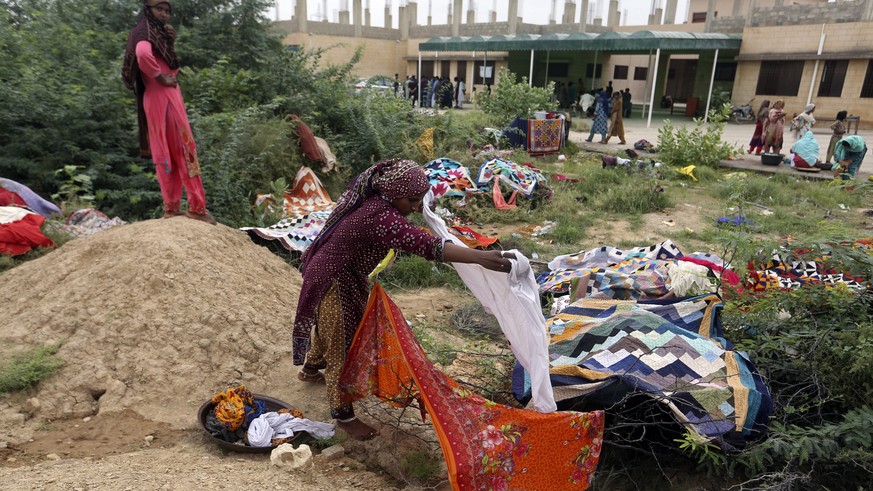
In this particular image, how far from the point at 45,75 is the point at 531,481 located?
6.51 m

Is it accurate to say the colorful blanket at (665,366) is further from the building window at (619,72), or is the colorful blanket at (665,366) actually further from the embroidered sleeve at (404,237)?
the building window at (619,72)

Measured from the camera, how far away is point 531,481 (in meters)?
2.28

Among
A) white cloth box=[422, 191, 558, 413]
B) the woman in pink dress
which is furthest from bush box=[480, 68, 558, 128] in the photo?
white cloth box=[422, 191, 558, 413]

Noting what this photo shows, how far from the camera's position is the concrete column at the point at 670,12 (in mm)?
28531

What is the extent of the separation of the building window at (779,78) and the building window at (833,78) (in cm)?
66

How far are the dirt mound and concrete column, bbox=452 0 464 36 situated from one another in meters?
28.5

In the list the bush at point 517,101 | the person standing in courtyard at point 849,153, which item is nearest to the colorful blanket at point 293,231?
the bush at point 517,101

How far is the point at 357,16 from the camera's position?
3045cm

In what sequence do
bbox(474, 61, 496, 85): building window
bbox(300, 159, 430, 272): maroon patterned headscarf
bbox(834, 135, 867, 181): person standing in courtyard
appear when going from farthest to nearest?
bbox(474, 61, 496, 85): building window, bbox(834, 135, 867, 181): person standing in courtyard, bbox(300, 159, 430, 272): maroon patterned headscarf

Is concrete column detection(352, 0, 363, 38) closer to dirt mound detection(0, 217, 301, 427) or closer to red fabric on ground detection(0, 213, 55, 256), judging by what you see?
red fabric on ground detection(0, 213, 55, 256)

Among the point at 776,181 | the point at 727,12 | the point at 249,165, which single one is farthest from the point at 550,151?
the point at 727,12

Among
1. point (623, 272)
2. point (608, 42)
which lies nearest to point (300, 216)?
point (623, 272)

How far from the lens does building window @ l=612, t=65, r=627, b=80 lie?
87.1 ft

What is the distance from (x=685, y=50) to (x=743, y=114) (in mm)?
2988
